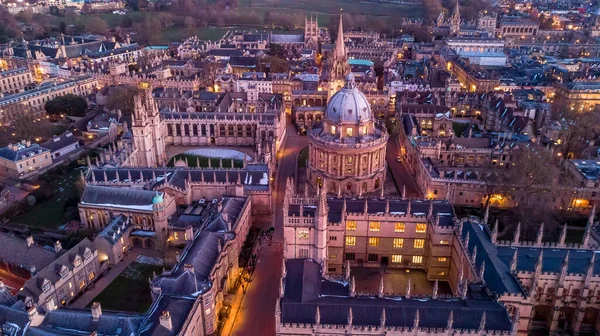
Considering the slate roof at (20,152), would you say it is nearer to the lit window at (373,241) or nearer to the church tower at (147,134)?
the church tower at (147,134)

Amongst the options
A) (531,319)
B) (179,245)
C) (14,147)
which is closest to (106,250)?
(179,245)

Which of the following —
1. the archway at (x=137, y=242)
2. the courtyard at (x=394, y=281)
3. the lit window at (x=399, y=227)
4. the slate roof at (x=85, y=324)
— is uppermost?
the lit window at (x=399, y=227)

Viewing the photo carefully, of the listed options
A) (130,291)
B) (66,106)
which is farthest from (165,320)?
(66,106)

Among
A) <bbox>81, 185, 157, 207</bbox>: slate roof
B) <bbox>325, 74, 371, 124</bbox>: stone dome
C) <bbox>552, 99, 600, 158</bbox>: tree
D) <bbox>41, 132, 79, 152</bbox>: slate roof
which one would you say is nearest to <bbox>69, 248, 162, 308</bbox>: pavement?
<bbox>81, 185, 157, 207</bbox>: slate roof

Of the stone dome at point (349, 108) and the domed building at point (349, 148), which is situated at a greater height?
the stone dome at point (349, 108)

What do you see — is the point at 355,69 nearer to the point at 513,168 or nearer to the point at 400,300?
the point at 513,168

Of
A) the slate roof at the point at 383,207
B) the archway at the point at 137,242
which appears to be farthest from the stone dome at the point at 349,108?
the archway at the point at 137,242

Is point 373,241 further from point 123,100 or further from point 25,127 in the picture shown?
point 25,127

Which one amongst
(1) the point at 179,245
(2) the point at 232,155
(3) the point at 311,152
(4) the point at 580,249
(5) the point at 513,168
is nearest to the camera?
(4) the point at 580,249
